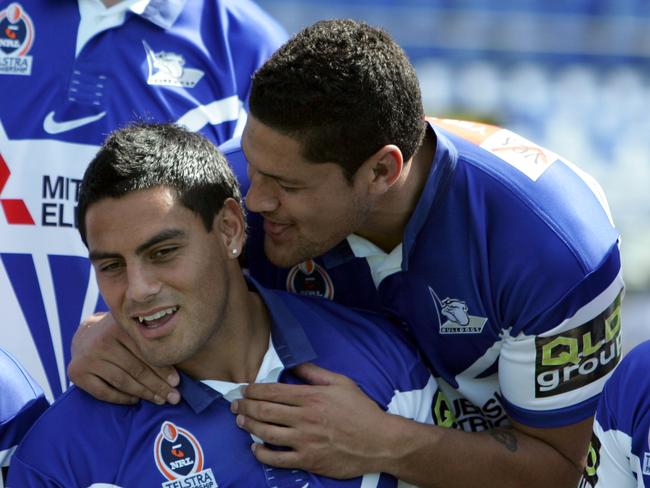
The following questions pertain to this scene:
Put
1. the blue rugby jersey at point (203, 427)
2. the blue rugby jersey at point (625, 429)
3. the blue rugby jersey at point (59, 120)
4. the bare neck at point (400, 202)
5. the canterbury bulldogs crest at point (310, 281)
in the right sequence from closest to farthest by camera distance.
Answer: the blue rugby jersey at point (625, 429) < the blue rugby jersey at point (203, 427) < the bare neck at point (400, 202) < the canterbury bulldogs crest at point (310, 281) < the blue rugby jersey at point (59, 120)

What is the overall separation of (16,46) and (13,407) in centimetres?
101

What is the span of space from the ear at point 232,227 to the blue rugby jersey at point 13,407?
48 centimetres

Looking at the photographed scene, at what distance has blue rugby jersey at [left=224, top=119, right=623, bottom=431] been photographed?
7.49 ft

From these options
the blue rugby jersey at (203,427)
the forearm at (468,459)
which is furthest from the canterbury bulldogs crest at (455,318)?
the forearm at (468,459)

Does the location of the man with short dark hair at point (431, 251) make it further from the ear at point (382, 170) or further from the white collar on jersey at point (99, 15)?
the white collar on jersey at point (99, 15)

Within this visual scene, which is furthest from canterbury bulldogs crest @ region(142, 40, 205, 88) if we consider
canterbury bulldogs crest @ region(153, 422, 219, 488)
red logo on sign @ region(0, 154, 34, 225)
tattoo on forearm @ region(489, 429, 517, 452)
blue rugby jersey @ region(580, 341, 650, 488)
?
blue rugby jersey @ region(580, 341, 650, 488)

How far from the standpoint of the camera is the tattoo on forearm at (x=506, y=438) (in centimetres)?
240

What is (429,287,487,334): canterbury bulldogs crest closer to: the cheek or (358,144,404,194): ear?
(358,144,404,194): ear

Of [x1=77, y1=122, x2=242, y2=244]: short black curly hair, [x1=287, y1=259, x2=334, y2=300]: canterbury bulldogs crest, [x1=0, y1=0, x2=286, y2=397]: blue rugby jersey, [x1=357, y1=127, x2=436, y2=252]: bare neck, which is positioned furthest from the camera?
[x1=0, y1=0, x2=286, y2=397]: blue rugby jersey

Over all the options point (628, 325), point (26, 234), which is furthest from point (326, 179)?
point (628, 325)

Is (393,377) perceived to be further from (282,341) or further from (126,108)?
(126,108)

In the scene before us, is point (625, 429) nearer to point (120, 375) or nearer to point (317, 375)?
point (317, 375)

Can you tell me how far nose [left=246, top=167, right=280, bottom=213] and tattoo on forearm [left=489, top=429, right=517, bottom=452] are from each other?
69cm

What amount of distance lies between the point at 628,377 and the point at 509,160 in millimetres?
696
